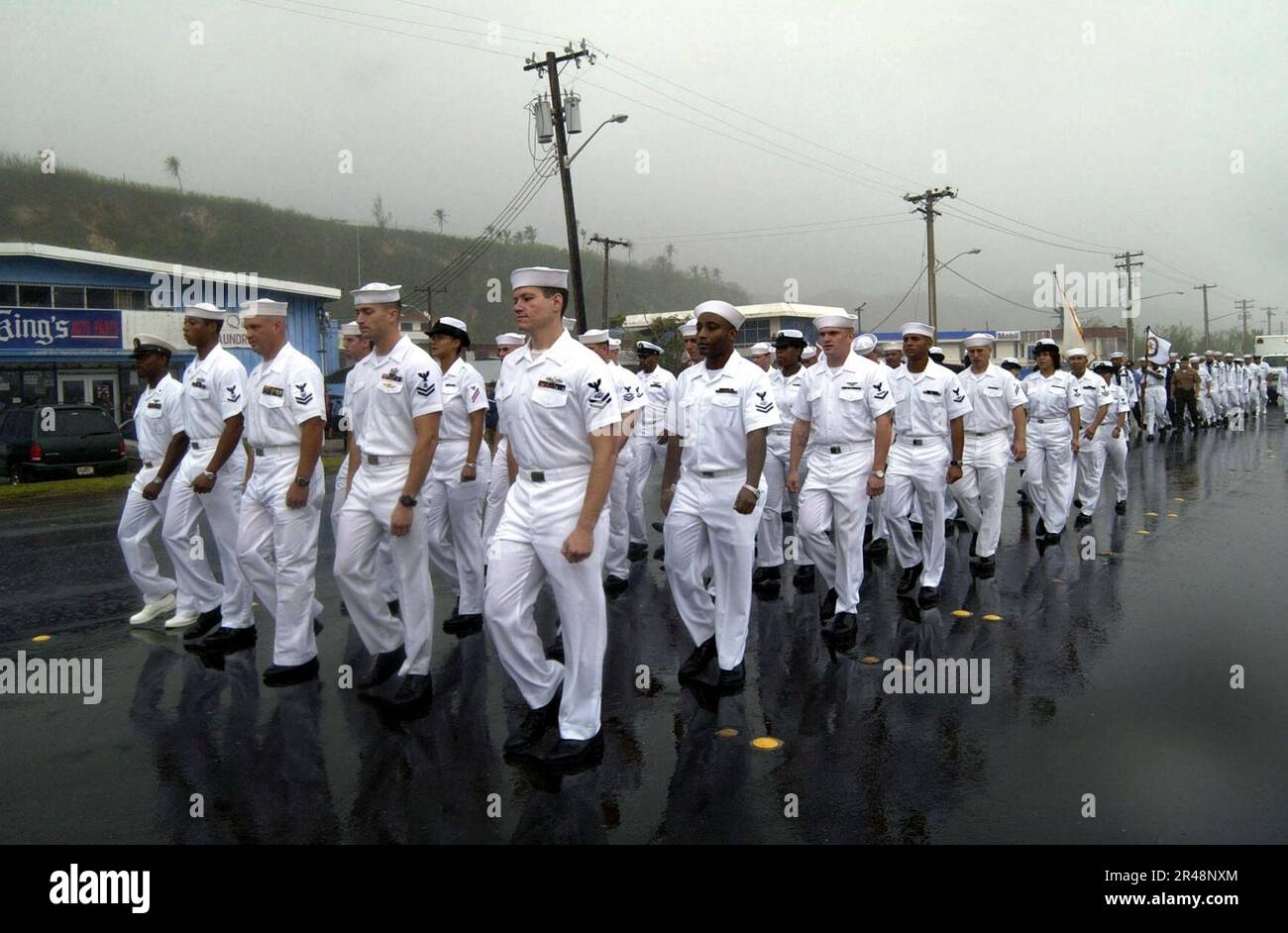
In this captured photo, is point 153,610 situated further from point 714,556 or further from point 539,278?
point 539,278

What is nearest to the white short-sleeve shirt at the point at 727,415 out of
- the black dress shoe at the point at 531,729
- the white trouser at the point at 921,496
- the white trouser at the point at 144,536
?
the black dress shoe at the point at 531,729

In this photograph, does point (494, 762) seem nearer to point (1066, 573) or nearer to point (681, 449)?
point (681, 449)

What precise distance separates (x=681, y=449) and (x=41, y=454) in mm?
14526

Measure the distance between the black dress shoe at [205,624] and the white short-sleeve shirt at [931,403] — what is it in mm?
5306

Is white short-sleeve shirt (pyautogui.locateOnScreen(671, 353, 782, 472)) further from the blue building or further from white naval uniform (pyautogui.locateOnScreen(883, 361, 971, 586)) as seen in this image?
the blue building

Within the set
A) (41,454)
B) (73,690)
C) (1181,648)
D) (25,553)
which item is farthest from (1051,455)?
(41,454)

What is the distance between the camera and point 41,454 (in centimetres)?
1611

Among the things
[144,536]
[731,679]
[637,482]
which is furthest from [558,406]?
[637,482]

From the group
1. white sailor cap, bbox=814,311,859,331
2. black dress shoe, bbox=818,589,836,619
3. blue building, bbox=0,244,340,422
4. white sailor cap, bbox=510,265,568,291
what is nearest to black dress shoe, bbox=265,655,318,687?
white sailor cap, bbox=510,265,568,291

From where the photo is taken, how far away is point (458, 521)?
7.16 m

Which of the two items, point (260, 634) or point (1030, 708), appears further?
point (260, 634)

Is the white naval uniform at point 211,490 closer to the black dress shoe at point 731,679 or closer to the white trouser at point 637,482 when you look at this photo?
the black dress shoe at point 731,679

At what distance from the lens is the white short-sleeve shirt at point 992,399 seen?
28.5ft
